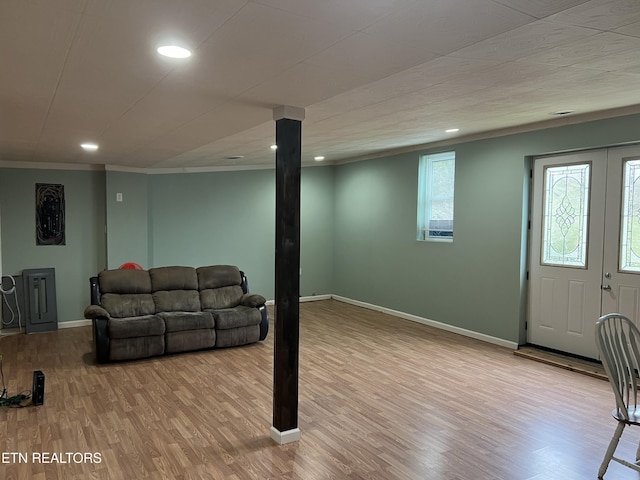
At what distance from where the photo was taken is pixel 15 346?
5.62 meters

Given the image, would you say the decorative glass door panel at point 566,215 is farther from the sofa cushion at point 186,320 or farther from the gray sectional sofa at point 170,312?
the sofa cushion at point 186,320

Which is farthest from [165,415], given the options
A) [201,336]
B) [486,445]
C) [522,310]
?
[522,310]

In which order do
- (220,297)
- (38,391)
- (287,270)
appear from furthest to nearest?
(220,297)
(38,391)
(287,270)

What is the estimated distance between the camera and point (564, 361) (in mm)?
4855

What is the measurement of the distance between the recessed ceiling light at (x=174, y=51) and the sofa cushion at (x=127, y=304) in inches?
154

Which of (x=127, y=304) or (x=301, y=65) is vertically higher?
(x=301, y=65)

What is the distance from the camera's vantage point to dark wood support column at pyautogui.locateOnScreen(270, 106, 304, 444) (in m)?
3.19

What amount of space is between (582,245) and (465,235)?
58.1 inches

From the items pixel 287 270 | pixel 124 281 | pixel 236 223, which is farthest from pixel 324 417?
pixel 236 223

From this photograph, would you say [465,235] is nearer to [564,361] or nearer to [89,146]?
[564,361]

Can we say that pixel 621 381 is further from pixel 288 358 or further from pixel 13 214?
pixel 13 214

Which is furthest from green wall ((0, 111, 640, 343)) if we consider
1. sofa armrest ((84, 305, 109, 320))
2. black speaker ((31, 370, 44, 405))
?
black speaker ((31, 370, 44, 405))

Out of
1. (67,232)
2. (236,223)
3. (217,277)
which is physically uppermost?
(236,223)

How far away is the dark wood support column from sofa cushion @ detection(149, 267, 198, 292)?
3013mm
